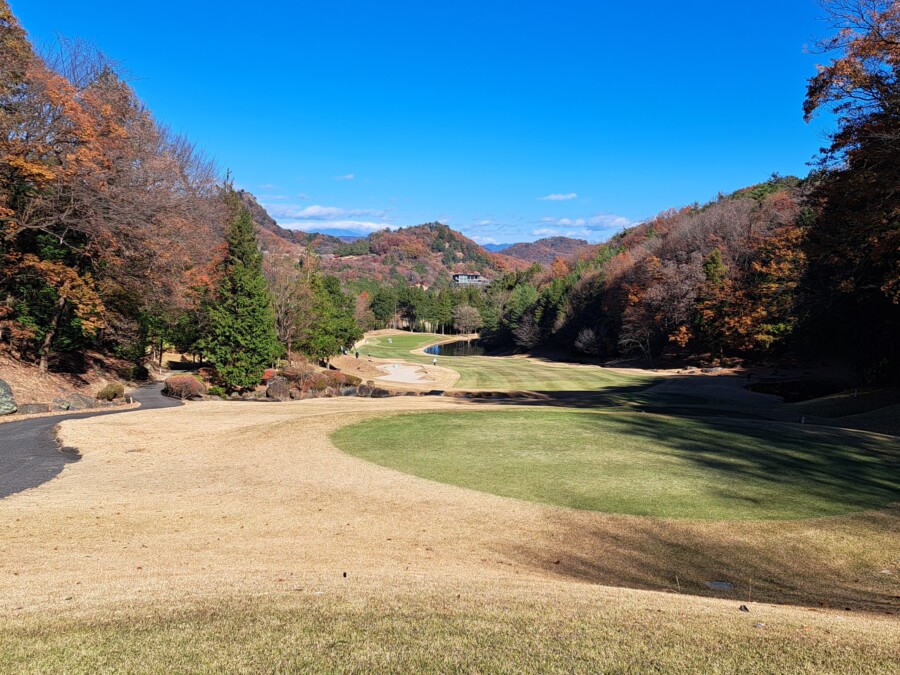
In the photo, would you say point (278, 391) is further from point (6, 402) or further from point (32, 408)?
point (6, 402)

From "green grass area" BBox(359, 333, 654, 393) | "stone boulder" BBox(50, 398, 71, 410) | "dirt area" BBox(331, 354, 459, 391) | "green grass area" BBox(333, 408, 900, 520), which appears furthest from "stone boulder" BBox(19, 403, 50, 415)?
"green grass area" BBox(359, 333, 654, 393)

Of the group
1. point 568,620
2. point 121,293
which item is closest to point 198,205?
point 121,293

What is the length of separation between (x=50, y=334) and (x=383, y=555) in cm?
2470

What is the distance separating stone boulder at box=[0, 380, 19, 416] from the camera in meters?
17.9

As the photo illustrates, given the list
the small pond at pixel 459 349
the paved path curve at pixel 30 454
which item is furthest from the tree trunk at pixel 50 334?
the small pond at pixel 459 349

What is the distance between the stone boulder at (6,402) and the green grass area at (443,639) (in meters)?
17.9

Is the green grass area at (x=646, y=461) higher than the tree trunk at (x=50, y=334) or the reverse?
the reverse

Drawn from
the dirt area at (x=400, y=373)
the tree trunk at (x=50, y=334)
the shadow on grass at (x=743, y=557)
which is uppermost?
the tree trunk at (x=50, y=334)

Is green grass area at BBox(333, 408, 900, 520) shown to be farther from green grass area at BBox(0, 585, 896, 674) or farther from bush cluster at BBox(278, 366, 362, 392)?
bush cluster at BBox(278, 366, 362, 392)

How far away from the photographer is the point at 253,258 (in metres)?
40.8

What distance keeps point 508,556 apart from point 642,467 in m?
5.90

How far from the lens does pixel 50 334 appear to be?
79.6ft

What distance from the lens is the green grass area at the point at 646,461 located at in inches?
402

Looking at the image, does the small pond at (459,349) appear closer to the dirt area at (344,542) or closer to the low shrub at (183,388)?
the low shrub at (183,388)
